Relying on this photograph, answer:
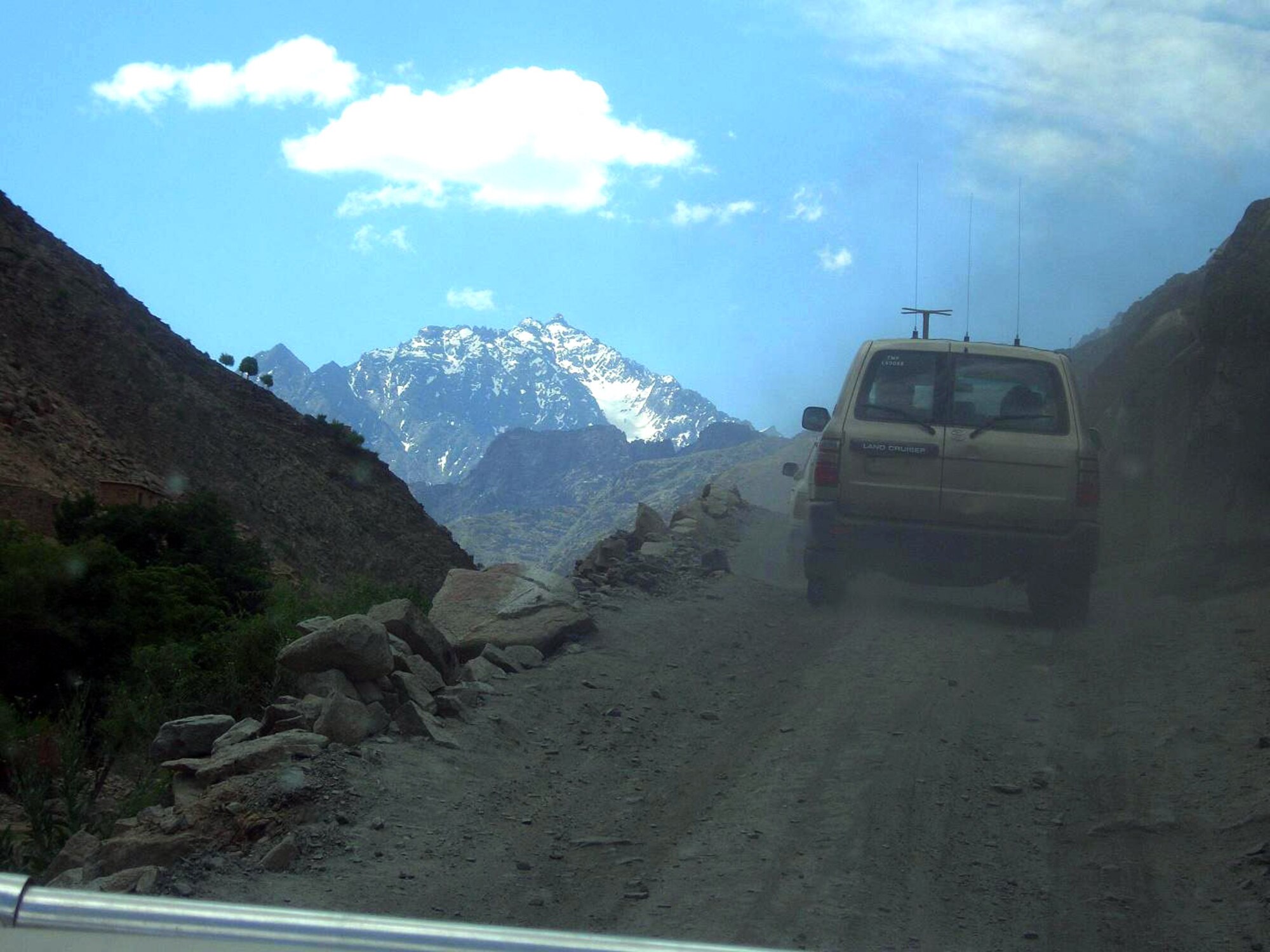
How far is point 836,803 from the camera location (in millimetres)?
5531

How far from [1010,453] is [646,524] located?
20.6 feet

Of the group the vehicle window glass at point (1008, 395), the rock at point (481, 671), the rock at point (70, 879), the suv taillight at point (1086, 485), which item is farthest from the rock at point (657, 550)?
the rock at point (70, 879)

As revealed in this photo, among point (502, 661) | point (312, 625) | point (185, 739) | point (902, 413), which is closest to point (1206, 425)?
point (902, 413)

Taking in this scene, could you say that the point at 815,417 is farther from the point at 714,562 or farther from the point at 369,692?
the point at 369,692

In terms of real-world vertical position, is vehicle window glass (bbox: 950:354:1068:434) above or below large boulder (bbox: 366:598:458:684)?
above

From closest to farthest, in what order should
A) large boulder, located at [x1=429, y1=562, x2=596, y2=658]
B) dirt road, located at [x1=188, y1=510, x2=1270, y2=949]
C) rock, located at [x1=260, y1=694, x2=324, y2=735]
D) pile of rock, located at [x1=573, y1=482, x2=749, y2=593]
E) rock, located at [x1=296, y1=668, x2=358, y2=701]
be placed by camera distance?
dirt road, located at [x1=188, y1=510, x2=1270, y2=949] → rock, located at [x1=260, y1=694, x2=324, y2=735] → rock, located at [x1=296, y1=668, x2=358, y2=701] → large boulder, located at [x1=429, y1=562, x2=596, y2=658] → pile of rock, located at [x1=573, y1=482, x2=749, y2=593]

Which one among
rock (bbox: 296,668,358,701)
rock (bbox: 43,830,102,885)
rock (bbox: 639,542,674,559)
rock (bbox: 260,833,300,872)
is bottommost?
rock (bbox: 43,830,102,885)

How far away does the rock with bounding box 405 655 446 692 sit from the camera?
738cm

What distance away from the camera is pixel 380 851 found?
4.99 metres

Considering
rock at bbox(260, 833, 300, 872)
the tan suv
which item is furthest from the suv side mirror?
rock at bbox(260, 833, 300, 872)

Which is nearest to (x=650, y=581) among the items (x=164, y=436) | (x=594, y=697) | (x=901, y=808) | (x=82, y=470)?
(x=594, y=697)

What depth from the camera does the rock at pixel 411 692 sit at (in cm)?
690

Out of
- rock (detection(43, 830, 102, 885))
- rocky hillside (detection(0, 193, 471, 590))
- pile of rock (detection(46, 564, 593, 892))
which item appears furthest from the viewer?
rocky hillside (detection(0, 193, 471, 590))

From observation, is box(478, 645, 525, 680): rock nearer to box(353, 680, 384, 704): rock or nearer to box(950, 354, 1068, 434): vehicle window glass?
box(353, 680, 384, 704): rock
